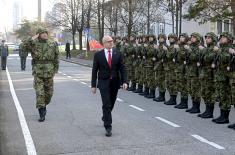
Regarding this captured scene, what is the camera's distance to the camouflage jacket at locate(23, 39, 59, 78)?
10188 millimetres

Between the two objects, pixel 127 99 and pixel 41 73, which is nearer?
pixel 41 73

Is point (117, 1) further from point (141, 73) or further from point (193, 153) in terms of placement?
point (193, 153)

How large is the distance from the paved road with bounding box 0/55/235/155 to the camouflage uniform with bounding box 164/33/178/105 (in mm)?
454

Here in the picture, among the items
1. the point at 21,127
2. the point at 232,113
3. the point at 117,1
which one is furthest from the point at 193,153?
the point at 117,1

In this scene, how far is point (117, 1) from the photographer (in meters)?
36.5

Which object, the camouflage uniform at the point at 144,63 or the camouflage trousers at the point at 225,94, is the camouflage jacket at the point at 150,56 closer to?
the camouflage uniform at the point at 144,63

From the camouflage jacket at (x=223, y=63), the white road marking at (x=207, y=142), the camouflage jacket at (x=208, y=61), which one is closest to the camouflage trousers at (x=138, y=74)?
the camouflage jacket at (x=208, y=61)

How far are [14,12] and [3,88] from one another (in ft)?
610

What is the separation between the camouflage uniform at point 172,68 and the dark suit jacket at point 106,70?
4177 millimetres

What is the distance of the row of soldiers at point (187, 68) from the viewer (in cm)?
999

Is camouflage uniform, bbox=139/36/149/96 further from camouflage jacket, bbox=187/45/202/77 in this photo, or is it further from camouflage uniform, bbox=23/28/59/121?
camouflage uniform, bbox=23/28/59/121

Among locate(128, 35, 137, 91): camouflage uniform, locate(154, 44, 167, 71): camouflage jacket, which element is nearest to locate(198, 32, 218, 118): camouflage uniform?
locate(154, 44, 167, 71): camouflage jacket

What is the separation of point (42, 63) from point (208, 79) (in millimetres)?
3712

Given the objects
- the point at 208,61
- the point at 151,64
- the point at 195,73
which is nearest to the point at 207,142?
the point at 208,61
